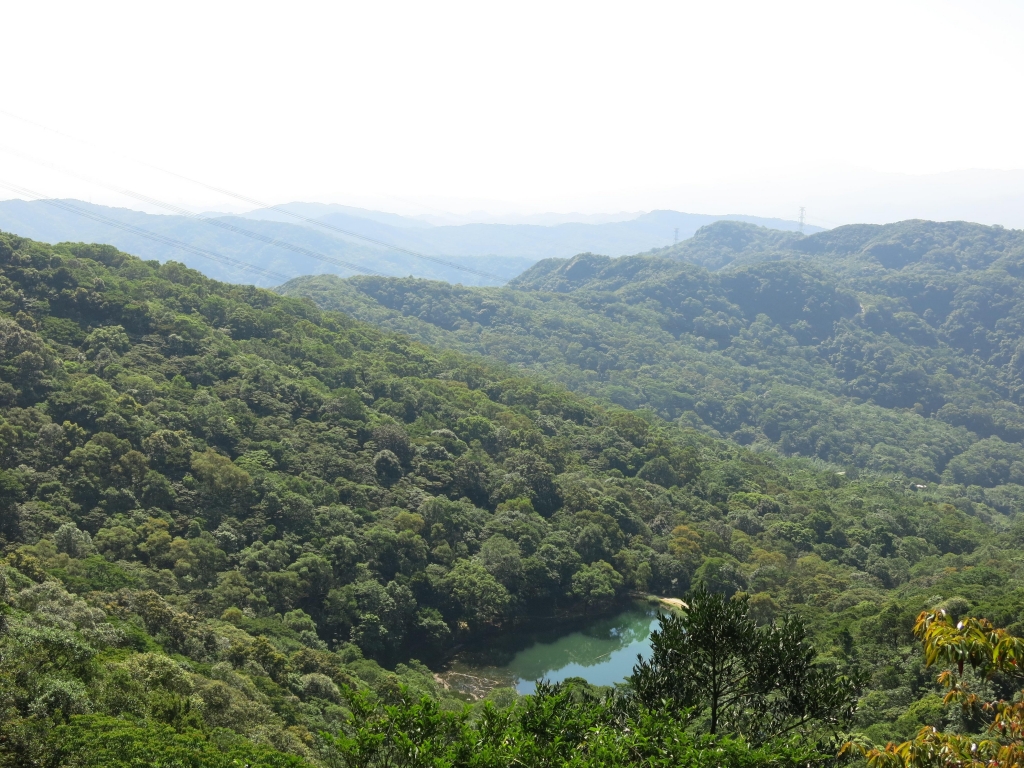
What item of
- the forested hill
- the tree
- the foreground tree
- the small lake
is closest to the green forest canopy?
the small lake

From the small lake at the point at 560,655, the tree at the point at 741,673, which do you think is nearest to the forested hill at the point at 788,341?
the small lake at the point at 560,655

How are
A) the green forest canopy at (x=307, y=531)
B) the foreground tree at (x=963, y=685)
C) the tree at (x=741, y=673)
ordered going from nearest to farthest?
1. the foreground tree at (x=963, y=685)
2. the tree at (x=741, y=673)
3. the green forest canopy at (x=307, y=531)

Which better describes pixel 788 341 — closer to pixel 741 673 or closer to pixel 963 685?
pixel 741 673

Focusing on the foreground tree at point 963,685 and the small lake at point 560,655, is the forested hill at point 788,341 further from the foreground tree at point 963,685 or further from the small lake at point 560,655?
the foreground tree at point 963,685

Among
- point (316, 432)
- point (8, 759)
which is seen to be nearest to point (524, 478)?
point (316, 432)

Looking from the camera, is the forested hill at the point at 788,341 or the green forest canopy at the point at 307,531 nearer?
the green forest canopy at the point at 307,531

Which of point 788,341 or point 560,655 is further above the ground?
point 788,341

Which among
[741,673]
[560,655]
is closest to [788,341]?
[560,655]
